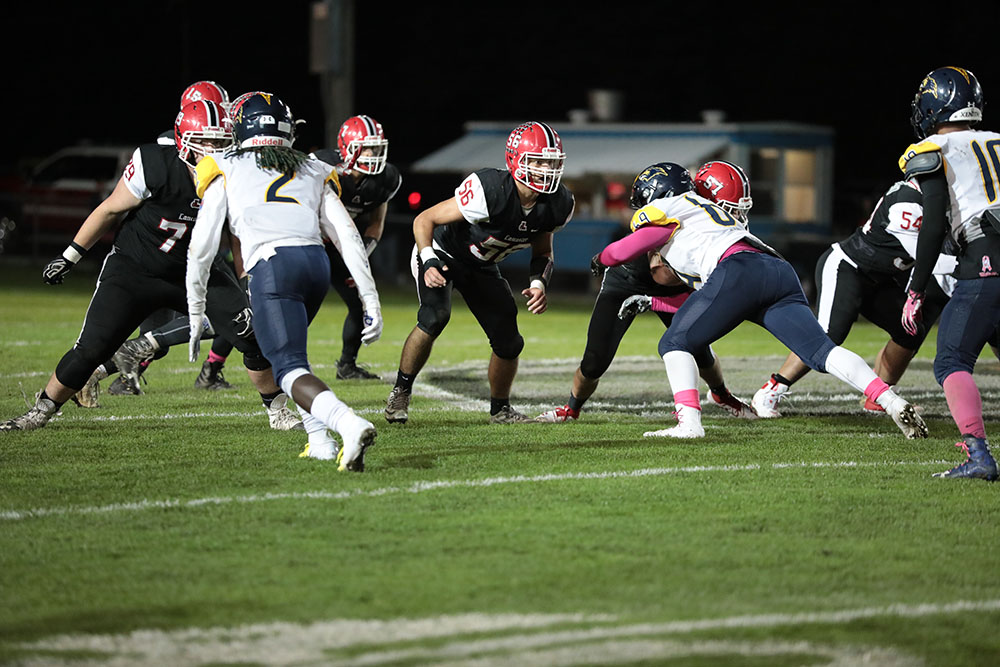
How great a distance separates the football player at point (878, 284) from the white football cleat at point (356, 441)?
11.0 feet

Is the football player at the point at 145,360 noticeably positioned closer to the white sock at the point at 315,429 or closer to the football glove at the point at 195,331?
the football glove at the point at 195,331

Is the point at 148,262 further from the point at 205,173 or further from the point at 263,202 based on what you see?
the point at 263,202

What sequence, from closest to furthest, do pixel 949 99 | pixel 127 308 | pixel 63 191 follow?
pixel 949 99 < pixel 127 308 < pixel 63 191

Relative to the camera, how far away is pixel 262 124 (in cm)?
736

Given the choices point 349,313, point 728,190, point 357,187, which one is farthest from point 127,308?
point 728,190

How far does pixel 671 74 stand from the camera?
40531 millimetres

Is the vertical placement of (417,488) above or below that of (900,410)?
below

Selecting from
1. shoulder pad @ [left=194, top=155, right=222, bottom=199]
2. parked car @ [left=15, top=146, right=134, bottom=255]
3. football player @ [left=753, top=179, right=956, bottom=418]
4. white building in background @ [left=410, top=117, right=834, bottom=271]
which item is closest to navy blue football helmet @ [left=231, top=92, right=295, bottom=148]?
shoulder pad @ [left=194, top=155, right=222, bottom=199]

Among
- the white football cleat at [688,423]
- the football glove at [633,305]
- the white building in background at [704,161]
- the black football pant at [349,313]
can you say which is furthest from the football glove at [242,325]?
the white building in background at [704,161]

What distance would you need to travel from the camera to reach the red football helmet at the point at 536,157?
8.30 m

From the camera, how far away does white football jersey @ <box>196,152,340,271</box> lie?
23.6 feet

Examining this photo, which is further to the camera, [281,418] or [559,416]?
[559,416]

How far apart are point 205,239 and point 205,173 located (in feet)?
1.18

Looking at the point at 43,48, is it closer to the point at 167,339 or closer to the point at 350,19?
the point at 350,19
